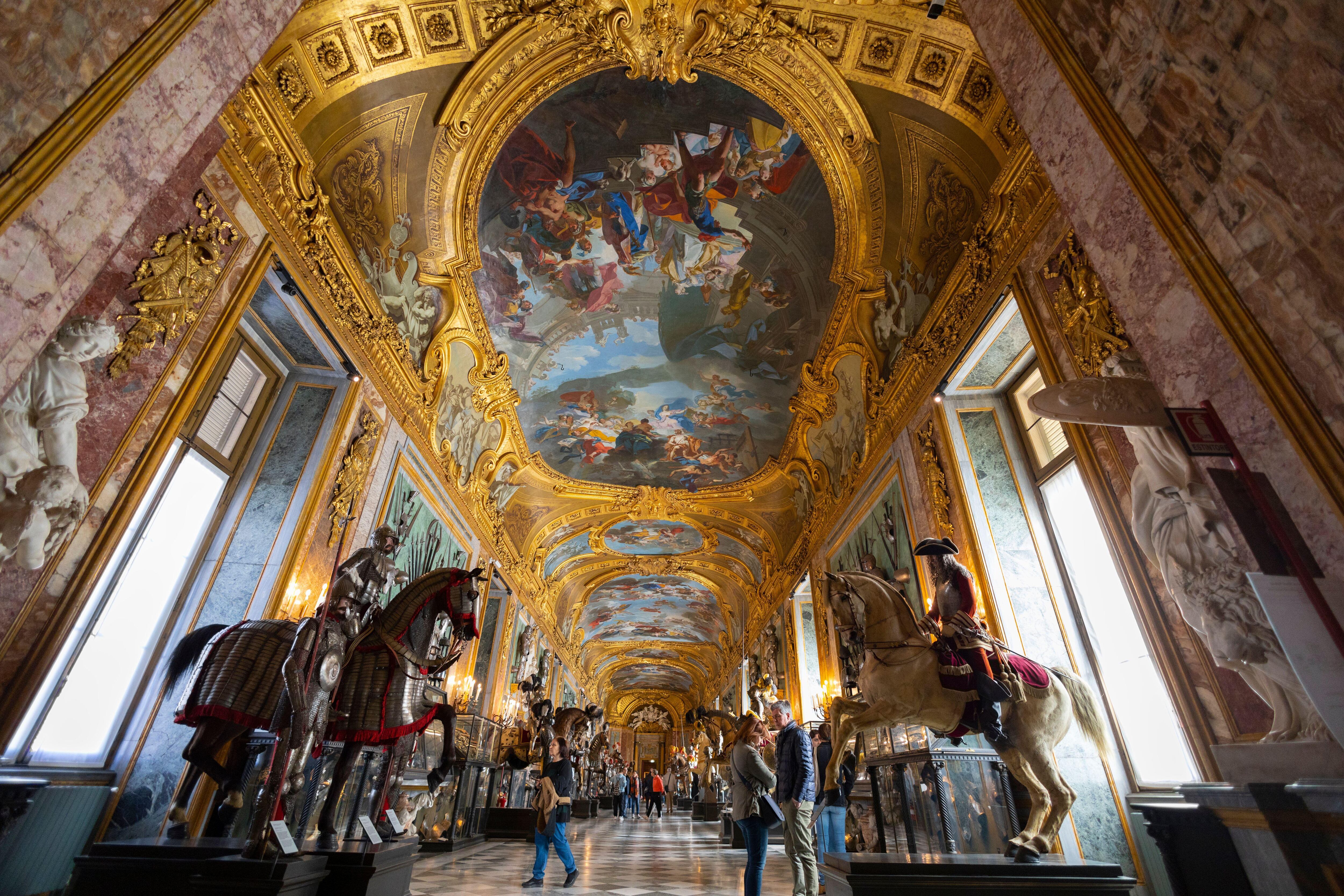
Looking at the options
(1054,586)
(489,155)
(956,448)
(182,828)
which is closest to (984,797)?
(1054,586)

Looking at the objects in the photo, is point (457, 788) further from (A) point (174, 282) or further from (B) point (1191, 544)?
(B) point (1191, 544)

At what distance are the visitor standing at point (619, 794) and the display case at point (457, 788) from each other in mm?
15723

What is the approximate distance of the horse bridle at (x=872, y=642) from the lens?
14.7ft

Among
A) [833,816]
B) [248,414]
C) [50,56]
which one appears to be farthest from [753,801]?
[248,414]

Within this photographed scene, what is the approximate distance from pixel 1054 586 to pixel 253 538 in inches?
343

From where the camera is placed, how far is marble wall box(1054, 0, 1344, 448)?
2219 millimetres

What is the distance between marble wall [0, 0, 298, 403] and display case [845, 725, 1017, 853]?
6.21 m

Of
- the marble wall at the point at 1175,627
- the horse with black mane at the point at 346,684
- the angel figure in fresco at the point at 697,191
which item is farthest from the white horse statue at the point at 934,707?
the angel figure in fresco at the point at 697,191

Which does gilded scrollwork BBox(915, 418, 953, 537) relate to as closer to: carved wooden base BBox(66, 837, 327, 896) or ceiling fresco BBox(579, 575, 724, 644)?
carved wooden base BBox(66, 837, 327, 896)

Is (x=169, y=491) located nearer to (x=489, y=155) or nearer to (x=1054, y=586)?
(x=489, y=155)

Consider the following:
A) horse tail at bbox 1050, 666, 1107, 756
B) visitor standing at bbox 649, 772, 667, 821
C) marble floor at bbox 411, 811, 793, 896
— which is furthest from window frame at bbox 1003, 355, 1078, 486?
visitor standing at bbox 649, 772, 667, 821

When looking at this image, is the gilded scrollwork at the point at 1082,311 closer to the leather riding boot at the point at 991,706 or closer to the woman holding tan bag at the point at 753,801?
the leather riding boot at the point at 991,706

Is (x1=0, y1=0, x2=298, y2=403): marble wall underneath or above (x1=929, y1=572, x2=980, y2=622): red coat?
above

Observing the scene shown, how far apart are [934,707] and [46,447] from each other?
18.5 feet
